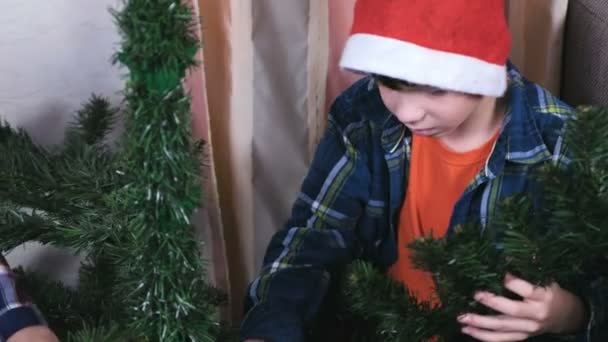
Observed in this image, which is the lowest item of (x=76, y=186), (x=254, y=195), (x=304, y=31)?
(x=254, y=195)

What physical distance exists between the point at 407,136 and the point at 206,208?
0.32 metres

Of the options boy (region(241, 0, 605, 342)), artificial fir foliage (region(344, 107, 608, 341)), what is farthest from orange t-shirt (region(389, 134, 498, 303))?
artificial fir foliage (region(344, 107, 608, 341))

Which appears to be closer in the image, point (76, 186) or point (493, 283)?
point (493, 283)

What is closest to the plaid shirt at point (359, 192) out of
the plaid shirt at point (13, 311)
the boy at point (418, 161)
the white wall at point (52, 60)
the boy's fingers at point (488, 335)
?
the boy at point (418, 161)

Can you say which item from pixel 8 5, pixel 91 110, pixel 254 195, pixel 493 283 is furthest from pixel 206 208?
pixel 493 283

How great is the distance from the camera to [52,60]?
3.14 ft

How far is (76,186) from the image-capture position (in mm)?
709

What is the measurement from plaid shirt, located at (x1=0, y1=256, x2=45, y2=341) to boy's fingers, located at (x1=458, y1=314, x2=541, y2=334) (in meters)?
0.41

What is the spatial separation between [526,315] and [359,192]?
306 mm

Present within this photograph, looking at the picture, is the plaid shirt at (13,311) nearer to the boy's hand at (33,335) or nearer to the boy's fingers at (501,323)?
Answer: the boy's hand at (33,335)

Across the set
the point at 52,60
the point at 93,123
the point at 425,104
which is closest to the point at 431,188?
the point at 425,104

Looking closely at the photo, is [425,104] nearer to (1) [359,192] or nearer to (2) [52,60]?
(1) [359,192]

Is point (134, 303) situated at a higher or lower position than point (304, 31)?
lower

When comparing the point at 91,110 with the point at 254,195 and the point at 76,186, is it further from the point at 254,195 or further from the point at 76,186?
the point at 254,195
